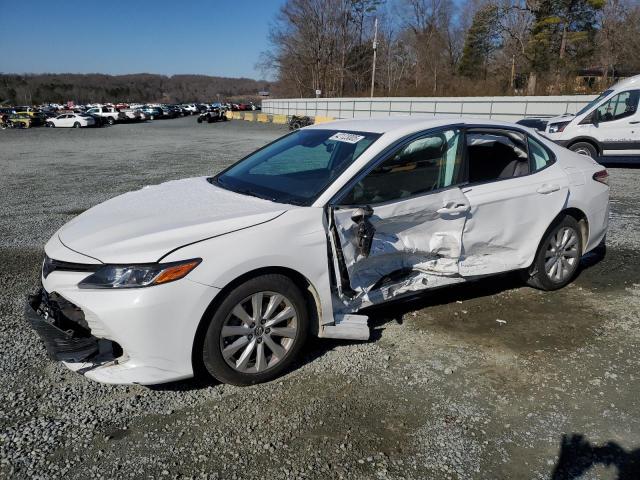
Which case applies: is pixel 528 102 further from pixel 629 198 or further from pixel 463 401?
pixel 463 401

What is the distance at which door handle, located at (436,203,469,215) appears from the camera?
3721mm

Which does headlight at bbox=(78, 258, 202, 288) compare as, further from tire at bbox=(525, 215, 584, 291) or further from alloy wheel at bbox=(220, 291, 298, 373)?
tire at bbox=(525, 215, 584, 291)

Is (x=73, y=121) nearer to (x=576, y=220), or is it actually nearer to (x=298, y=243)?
(x=576, y=220)

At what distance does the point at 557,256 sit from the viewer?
4.62 meters

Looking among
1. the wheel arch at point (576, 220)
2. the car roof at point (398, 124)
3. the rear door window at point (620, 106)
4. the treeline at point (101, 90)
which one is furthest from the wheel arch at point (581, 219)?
the treeline at point (101, 90)

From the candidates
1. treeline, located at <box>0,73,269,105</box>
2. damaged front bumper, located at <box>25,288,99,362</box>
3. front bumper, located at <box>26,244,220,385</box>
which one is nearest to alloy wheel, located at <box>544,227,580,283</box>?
front bumper, located at <box>26,244,220,385</box>

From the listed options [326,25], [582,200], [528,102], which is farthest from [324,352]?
[326,25]

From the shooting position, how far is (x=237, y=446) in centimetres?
→ 260

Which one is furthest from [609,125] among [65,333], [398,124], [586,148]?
[65,333]

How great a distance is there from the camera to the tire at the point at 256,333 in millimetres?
2898

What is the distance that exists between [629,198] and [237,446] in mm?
8938

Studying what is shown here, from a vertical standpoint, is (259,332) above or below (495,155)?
below

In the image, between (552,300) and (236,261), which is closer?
(236,261)

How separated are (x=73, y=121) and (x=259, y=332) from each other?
43290 millimetres
